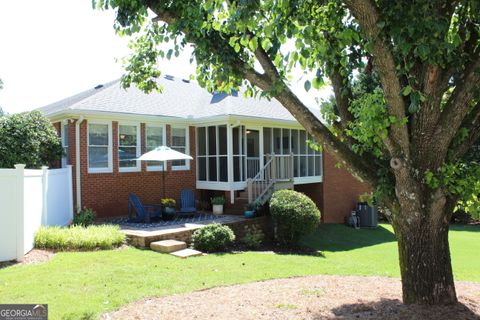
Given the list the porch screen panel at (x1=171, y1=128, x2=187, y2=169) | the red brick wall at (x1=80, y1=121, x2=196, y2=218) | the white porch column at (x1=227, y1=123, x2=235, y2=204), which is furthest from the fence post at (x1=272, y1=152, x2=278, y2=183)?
the porch screen panel at (x1=171, y1=128, x2=187, y2=169)

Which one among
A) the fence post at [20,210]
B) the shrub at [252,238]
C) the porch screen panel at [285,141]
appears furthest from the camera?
the porch screen panel at [285,141]

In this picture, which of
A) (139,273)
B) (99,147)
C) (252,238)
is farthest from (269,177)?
(139,273)

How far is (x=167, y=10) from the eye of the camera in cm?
554

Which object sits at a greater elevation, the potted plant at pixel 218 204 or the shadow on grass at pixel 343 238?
the potted plant at pixel 218 204

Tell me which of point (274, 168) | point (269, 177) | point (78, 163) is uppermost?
point (78, 163)

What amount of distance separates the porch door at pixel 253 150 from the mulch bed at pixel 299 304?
9.73m

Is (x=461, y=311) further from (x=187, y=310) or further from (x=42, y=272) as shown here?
(x=42, y=272)

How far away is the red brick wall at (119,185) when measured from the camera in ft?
→ 44.6

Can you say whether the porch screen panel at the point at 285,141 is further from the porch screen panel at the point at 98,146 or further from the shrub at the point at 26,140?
the shrub at the point at 26,140

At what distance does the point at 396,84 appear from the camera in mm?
4195

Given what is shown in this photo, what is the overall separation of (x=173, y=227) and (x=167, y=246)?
74.4 inches

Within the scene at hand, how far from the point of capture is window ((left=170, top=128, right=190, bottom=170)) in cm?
1608

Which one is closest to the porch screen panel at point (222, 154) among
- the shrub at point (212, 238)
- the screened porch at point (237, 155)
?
the screened porch at point (237, 155)

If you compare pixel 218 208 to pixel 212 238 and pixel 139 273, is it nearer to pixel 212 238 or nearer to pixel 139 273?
pixel 212 238
